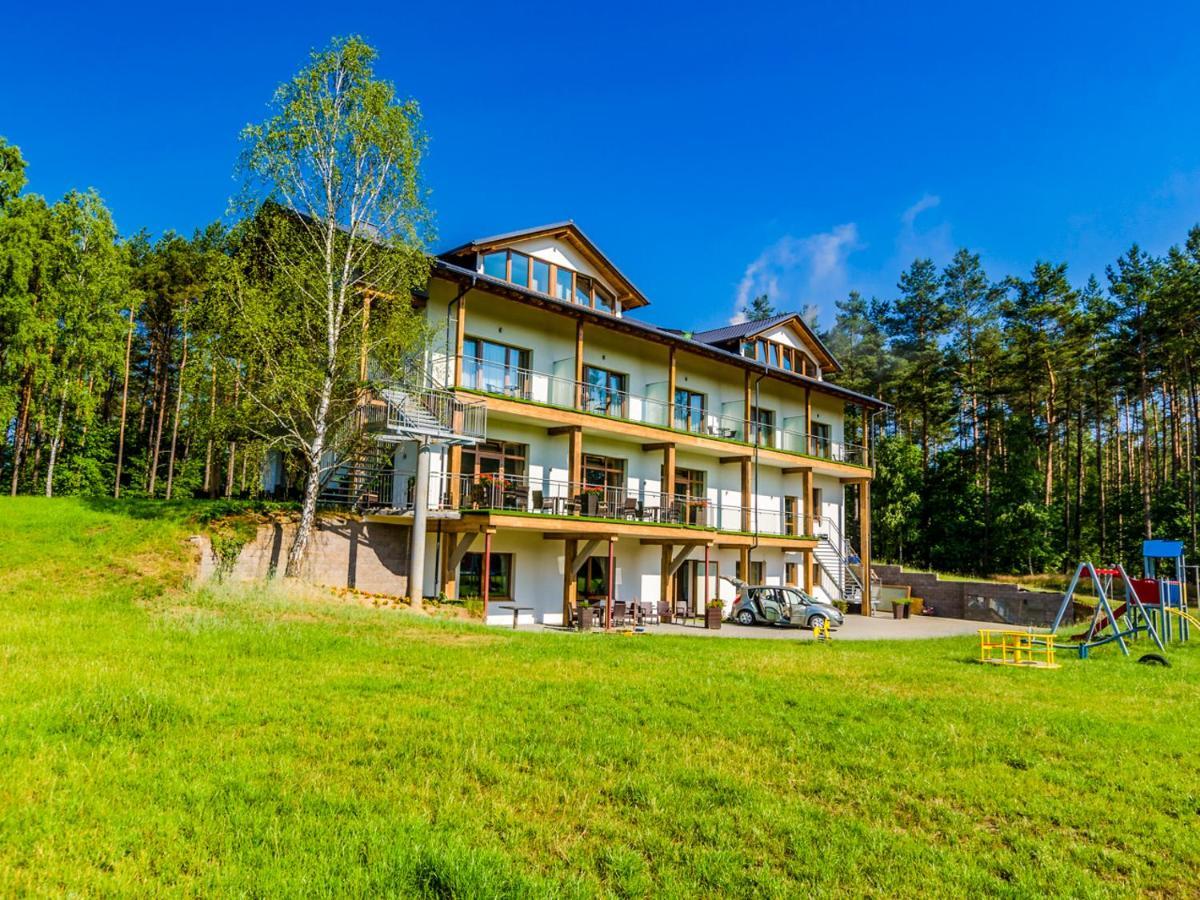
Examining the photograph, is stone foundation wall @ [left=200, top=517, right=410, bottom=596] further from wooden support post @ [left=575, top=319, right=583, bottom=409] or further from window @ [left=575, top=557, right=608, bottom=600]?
wooden support post @ [left=575, top=319, right=583, bottom=409]

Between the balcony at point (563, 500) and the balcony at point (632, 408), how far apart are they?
2.46m

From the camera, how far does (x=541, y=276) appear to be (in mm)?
23984

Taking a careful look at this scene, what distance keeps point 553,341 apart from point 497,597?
815cm

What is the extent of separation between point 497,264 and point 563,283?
249 cm

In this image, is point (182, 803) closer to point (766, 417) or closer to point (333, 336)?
point (333, 336)

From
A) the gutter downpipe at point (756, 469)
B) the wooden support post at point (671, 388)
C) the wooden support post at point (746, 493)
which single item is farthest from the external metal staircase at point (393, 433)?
the gutter downpipe at point (756, 469)

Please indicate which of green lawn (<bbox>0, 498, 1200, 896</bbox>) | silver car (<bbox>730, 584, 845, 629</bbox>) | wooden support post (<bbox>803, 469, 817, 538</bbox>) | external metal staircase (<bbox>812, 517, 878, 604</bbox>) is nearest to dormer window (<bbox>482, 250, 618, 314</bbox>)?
silver car (<bbox>730, 584, 845, 629</bbox>)

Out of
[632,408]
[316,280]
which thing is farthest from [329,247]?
[632,408]

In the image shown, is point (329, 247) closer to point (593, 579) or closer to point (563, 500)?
point (563, 500)

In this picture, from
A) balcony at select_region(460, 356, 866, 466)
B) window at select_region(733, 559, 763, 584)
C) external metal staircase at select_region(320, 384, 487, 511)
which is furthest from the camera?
window at select_region(733, 559, 763, 584)

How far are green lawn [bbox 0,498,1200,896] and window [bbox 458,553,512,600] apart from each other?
409 inches

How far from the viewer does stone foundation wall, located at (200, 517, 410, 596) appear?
56.9ft

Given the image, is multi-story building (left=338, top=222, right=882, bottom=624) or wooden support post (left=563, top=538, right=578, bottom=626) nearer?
multi-story building (left=338, top=222, right=882, bottom=624)

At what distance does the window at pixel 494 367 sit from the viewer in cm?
2139
